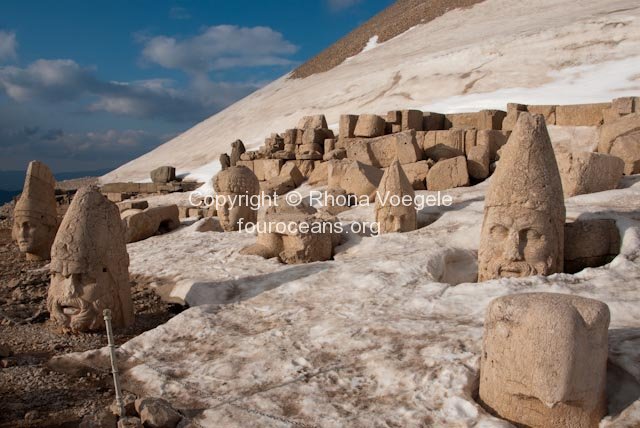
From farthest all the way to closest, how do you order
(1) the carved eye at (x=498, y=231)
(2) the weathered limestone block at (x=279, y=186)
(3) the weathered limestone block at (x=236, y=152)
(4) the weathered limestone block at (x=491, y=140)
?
(3) the weathered limestone block at (x=236, y=152), (2) the weathered limestone block at (x=279, y=186), (4) the weathered limestone block at (x=491, y=140), (1) the carved eye at (x=498, y=231)

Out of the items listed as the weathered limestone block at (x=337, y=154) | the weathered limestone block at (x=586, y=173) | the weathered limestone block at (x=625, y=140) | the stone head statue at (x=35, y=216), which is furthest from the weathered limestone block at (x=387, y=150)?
the stone head statue at (x=35, y=216)

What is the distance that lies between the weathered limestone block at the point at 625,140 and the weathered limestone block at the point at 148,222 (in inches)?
412

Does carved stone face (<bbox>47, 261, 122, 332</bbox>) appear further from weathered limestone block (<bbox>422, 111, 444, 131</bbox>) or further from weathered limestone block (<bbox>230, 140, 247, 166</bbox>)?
weathered limestone block (<bbox>230, 140, 247, 166</bbox>)

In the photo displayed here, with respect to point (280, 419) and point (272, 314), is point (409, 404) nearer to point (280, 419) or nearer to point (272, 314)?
point (280, 419)

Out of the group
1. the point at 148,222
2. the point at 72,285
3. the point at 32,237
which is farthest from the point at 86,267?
the point at 148,222

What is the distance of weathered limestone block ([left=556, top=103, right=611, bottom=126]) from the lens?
14.6 metres

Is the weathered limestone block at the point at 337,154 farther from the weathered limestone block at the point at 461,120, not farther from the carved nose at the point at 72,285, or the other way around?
the carved nose at the point at 72,285

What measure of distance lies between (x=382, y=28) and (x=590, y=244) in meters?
38.2

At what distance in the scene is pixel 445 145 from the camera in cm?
1479

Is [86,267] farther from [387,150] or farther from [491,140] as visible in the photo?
[491,140]

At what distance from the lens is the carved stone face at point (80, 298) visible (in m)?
6.07

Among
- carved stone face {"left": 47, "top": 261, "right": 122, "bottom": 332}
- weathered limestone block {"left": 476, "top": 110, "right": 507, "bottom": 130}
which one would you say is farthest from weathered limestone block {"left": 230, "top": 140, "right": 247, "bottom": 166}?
carved stone face {"left": 47, "top": 261, "right": 122, "bottom": 332}

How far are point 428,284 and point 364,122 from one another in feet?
38.3

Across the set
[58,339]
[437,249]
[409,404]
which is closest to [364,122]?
[437,249]
